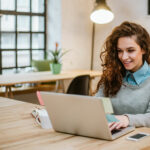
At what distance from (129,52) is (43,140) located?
3.02 feet

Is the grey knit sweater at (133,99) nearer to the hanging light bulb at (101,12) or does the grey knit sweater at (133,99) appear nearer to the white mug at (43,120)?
the white mug at (43,120)

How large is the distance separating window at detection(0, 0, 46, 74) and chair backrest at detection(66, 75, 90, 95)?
2162mm

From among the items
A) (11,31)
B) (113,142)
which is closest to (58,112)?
(113,142)

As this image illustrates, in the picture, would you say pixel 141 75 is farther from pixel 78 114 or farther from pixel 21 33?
pixel 21 33

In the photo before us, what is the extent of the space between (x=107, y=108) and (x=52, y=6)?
15.7 feet

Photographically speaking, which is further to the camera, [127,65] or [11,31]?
[11,31]

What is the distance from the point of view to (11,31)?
19.1 feet

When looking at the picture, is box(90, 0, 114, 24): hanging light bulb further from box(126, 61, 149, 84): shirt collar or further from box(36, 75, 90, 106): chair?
box(126, 61, 149, 84): shirt collar

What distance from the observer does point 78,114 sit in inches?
65.6

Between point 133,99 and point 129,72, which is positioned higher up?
point 129,72

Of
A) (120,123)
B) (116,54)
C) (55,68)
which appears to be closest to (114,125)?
(120,123)

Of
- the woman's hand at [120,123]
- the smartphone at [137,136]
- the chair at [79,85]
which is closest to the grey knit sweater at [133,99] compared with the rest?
the woman's hand at [120,123]

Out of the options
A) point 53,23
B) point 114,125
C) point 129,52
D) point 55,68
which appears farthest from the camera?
point 53,23

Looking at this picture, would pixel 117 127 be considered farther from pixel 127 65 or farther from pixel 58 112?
pixel 127 65
